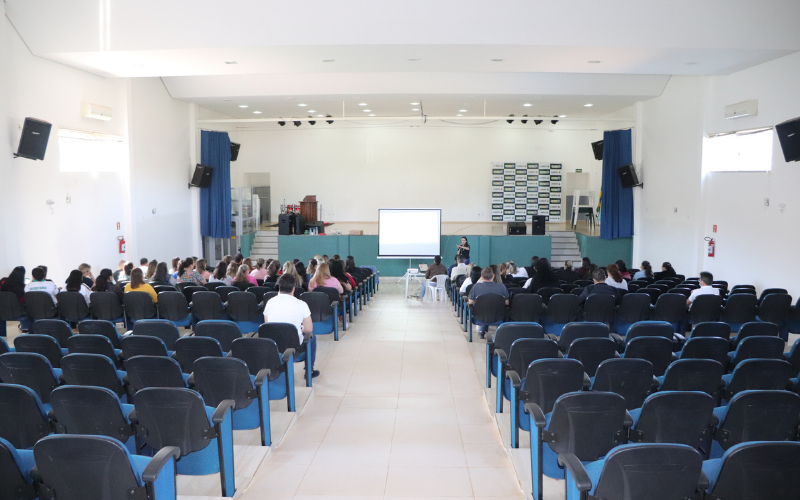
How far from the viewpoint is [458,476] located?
427cm

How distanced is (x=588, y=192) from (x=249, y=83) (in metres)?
11.6

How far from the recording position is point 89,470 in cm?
274

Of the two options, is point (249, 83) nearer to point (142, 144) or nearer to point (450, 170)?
point (142, 144)

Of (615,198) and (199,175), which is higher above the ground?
(199,175)

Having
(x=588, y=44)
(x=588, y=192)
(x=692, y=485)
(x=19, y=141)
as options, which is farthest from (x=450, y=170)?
(x=692, y=485)

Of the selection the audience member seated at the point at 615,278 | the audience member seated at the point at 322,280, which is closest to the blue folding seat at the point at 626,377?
the audience member seated at the point at 615,278

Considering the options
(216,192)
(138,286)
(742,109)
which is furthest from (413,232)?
(138,286)

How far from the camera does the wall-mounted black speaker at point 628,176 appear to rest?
1498cm

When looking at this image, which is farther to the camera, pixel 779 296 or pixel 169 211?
pixel 169 211

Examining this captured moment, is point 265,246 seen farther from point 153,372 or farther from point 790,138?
point 153,372

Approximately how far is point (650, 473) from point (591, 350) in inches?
91.8

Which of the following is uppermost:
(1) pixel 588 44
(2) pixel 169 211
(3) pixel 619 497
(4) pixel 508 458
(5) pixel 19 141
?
(1) pixel 588 44

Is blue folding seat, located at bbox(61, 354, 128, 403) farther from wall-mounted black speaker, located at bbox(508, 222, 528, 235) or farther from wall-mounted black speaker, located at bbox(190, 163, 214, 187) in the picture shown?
wall-mounted black speaker, located at bbox(508, 222, 528, 235)

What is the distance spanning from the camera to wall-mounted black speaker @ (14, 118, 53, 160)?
8.91 meters
